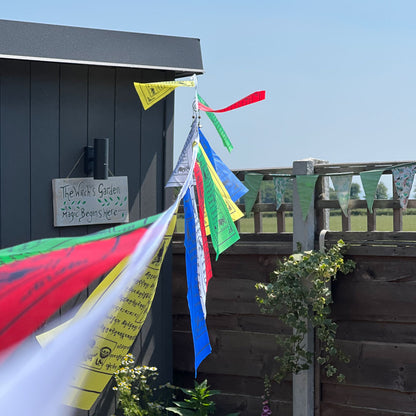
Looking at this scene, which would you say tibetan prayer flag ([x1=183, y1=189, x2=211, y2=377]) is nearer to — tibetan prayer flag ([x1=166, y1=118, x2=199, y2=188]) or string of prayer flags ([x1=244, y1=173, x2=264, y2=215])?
tibetan prayer flag ([x1=166, y1=118, x2=199, y2=188])

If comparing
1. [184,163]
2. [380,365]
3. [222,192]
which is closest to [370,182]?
[222,192]

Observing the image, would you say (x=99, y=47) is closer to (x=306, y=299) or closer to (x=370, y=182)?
(x=370, y=182)

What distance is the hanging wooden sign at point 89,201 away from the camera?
13.9 feet

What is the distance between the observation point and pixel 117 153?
452 cm

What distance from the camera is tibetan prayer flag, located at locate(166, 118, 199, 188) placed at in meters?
3.58


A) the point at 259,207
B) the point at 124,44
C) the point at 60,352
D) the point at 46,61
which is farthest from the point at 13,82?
the point at 60,352

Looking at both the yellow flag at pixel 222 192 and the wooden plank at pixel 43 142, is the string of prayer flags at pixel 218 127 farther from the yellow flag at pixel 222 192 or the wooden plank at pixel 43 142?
the wooden plank at pixel 43 142

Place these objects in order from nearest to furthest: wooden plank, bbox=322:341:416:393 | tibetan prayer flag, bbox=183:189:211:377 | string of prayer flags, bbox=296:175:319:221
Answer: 1. tibetan prayer flag, bbox=183:189:211:377
2. wooden plank, bbox=322:341:416:393
3. string of prayer flags, bbox=296:175:319:221

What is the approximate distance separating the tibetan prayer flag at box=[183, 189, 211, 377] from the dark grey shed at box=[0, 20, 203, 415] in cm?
125

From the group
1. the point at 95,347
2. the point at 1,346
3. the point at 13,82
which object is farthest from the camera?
the point at 13,82

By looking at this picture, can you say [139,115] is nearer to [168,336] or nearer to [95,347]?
[168,336]

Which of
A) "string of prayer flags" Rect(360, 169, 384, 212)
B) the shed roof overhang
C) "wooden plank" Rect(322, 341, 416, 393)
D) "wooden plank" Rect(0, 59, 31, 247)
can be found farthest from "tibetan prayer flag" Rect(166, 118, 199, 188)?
"wooden plank" Rect(322, 341, 416, 393)

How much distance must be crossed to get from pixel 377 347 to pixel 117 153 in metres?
2.14

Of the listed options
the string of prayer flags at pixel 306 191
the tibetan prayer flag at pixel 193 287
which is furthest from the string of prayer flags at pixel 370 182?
the tibetan prayer flag at pixel 193 287
